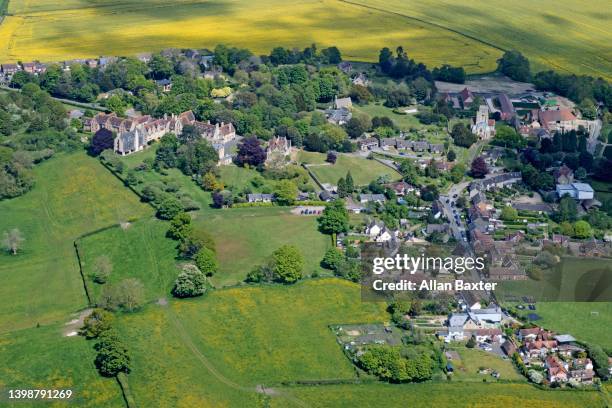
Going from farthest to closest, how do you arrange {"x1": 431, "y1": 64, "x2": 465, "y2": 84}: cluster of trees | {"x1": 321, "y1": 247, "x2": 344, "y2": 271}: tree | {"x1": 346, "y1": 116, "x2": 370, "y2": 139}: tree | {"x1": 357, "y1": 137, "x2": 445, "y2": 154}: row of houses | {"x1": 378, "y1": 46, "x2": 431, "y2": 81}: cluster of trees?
A: {"x1": 431, "y1": 64, "x2": 465, "y2": 84}: cluster of trees
{"x1": 378, "y1": 46, "x2": 431, "y2": 81}: cluster of trees
{"x1": 346, "y1": 116, "x2": 370, "y2": 139}: tree
{"x1": 357, "y1": 137, "x2": 445, "y2": 154}: row of houses
{"x1": 321, "y1": 247, "x2": 344, "y2": 271}: tree

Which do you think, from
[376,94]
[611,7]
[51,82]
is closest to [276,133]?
[376,94]

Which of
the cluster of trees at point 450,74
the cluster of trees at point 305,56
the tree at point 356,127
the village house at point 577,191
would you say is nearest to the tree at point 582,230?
the village house at point 577,191

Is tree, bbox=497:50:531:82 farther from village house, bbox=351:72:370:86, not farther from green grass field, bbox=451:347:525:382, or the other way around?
green grass field, bbox=451:347:525:382

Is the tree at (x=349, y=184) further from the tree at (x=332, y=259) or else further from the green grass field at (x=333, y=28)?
the green grass field at (x=333, y=28)

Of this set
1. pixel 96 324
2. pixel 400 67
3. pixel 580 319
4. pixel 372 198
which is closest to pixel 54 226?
pixel 96 324

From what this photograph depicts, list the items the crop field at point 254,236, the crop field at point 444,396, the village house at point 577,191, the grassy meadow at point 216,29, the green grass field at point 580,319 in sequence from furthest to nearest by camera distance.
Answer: the grassy meadow at point 216,29, the village house at point 577,191, the crop field at point 254,236, the green grass field at point 580,319, the crop field at point 444,396

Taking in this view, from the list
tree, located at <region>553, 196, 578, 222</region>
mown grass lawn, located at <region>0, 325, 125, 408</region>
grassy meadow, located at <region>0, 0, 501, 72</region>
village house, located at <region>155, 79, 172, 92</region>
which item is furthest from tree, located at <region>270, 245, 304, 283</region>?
grassy meadow, located at <region>0, 0, 501, 72</region>

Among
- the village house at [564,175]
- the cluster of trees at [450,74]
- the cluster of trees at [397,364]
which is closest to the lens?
the cluster of trees at [397,364]

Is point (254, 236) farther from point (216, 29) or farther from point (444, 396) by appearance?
point (216, 29)
